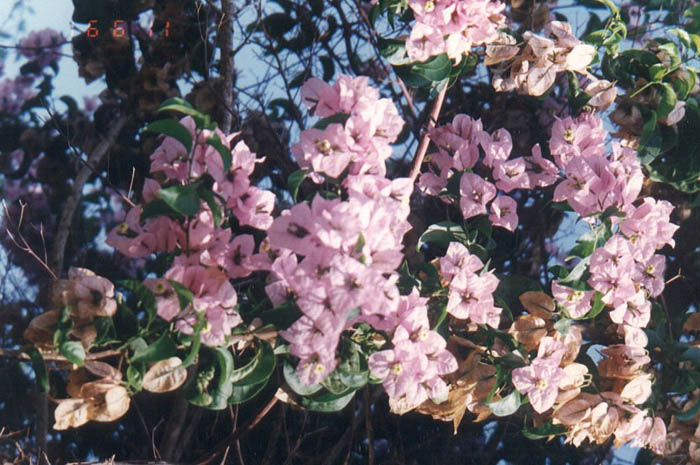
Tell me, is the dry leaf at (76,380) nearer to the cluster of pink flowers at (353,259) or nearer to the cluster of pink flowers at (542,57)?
the cluster of pink flowers at (353,259)

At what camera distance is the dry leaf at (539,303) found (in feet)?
3.38

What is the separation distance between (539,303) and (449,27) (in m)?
0.38

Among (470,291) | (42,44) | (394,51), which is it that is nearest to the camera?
(470,291)

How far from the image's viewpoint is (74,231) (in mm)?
1539

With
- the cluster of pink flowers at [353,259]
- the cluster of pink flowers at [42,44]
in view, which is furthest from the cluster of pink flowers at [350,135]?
the cluster of pink flowers at [42,44]

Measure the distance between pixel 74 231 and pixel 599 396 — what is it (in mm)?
1032

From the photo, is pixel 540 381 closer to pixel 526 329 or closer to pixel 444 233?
pixel 526 329

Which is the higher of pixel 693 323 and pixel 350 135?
pixel 350 135

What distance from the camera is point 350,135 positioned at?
0.85m

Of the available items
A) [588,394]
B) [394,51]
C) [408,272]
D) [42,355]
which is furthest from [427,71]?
[42,355]

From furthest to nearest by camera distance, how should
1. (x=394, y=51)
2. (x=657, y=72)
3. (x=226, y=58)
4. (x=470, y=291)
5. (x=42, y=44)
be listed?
(x=42, y=44), (x=226, y=58), (x=657, y=72), (x=394, y=51), (x=470, y=291)

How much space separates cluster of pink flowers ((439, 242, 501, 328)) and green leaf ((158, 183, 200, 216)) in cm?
32

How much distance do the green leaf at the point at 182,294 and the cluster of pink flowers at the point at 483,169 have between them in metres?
0.42

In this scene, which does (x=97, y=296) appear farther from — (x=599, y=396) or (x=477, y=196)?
(x=599, y=396)
